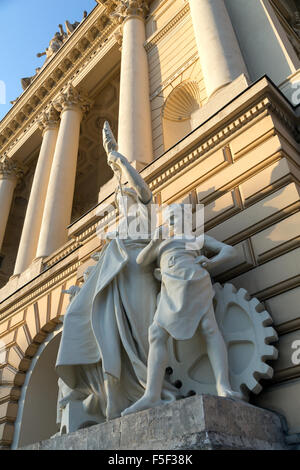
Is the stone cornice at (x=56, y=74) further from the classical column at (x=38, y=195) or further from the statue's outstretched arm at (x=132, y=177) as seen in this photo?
the statue's outstretched arm at (x=132, y=177)

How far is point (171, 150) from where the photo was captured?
6121mm

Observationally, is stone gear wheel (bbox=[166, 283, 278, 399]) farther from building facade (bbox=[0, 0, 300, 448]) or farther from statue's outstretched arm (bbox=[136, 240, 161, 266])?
statue's outstretched arm (bbox=[136, 240, 161, 266])

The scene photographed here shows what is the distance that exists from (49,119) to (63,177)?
4.31m

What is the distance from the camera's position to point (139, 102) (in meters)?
9.52

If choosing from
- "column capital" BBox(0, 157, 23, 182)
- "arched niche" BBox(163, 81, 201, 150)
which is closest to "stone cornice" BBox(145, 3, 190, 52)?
Answer: "arched niche" BBox(163, 81, 201, 150)

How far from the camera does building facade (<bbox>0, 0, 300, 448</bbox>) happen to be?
14.0 ft

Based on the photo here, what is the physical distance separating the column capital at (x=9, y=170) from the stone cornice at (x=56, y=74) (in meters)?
0.91

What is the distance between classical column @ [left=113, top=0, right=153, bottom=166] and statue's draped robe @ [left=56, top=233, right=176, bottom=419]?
4054 millimetres

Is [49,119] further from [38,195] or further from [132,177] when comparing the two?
[132,177]

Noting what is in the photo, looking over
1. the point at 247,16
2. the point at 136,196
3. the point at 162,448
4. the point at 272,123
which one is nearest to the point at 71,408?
the point at 162,448

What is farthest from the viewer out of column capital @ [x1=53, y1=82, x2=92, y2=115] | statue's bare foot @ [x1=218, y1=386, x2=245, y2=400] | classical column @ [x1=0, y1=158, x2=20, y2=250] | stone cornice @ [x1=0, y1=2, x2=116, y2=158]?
classical column @ [x1=0, y1=158, x2=20, y2=250]

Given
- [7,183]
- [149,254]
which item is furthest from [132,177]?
[7,183]

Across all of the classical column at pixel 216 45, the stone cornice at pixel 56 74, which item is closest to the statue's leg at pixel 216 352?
the classical column at pixel 216 45
